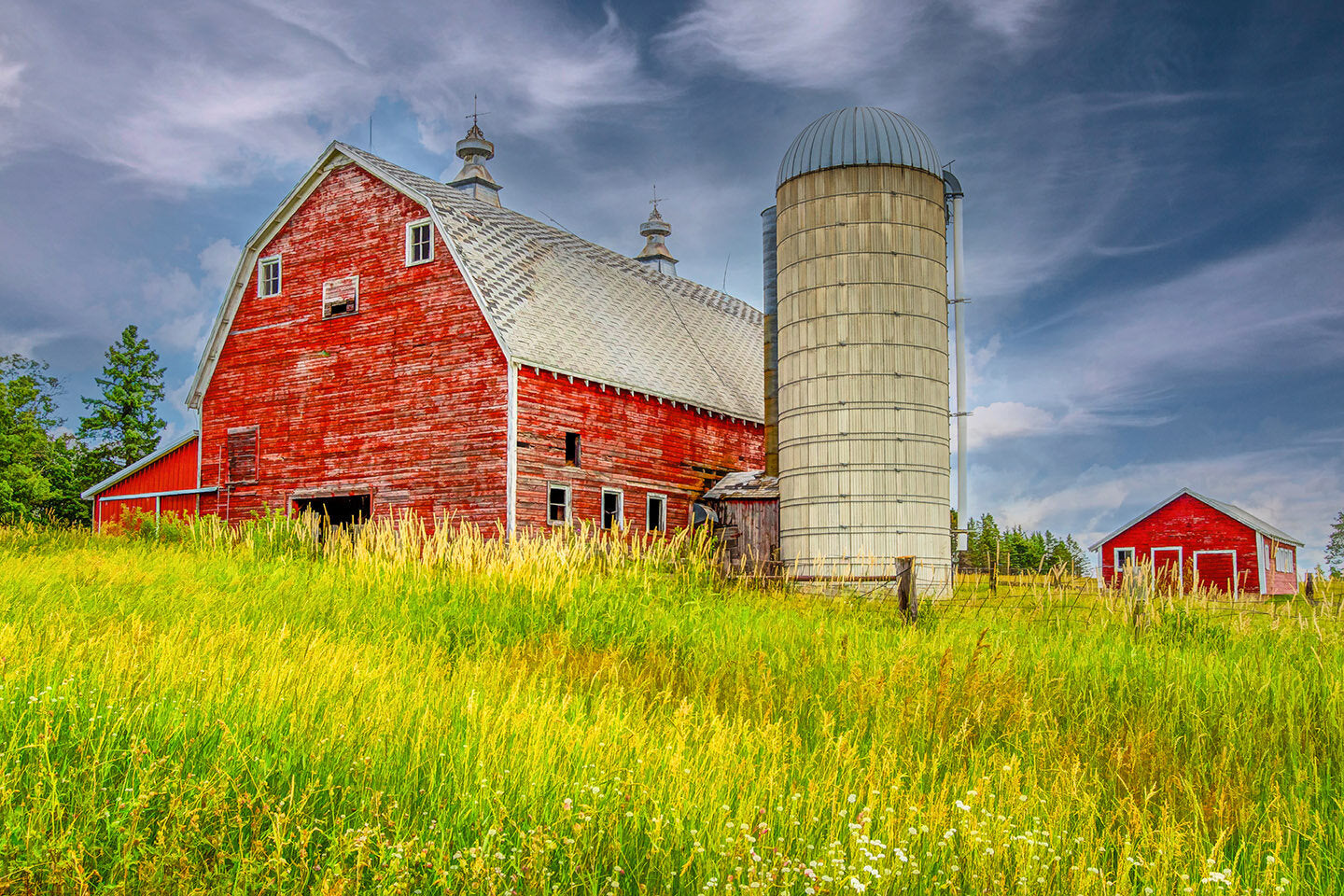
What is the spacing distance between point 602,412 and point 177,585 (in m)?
12.6

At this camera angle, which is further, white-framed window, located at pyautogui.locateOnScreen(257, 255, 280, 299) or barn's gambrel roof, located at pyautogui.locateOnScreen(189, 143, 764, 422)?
white-framed window, located at pyautogui.locateOnScreen(257, 255, 280, 299)

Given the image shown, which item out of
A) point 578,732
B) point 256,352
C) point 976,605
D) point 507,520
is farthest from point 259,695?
point 256,352

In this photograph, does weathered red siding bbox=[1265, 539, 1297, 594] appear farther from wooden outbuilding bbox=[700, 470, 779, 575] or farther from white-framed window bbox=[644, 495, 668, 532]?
white-framed window bbox=[644, 495, 668, 532]

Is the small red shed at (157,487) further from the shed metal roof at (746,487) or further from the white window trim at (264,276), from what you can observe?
the shed metal roof at (746,487)

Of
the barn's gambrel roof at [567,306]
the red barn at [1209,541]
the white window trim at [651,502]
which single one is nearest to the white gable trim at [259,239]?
the barn's gambrel roof at [567,306]

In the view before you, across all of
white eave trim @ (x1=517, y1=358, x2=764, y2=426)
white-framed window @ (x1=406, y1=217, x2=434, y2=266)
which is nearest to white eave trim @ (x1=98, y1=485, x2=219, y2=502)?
white-framed window @ (x1=406, y1=217, x2=434, y2=266)

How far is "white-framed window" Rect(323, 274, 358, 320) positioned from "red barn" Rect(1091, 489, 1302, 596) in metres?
23.8

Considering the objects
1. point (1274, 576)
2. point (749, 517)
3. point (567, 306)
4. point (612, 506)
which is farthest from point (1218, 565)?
point (567, 306)

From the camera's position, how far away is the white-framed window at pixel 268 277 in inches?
988

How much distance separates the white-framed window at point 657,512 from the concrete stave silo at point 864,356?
196 inches

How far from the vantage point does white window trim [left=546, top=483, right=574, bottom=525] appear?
21.6m

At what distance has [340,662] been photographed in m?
6.67

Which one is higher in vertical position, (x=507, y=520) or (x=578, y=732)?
(x=507, y=520)

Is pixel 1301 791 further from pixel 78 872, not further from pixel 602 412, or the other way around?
pixel 602 412
